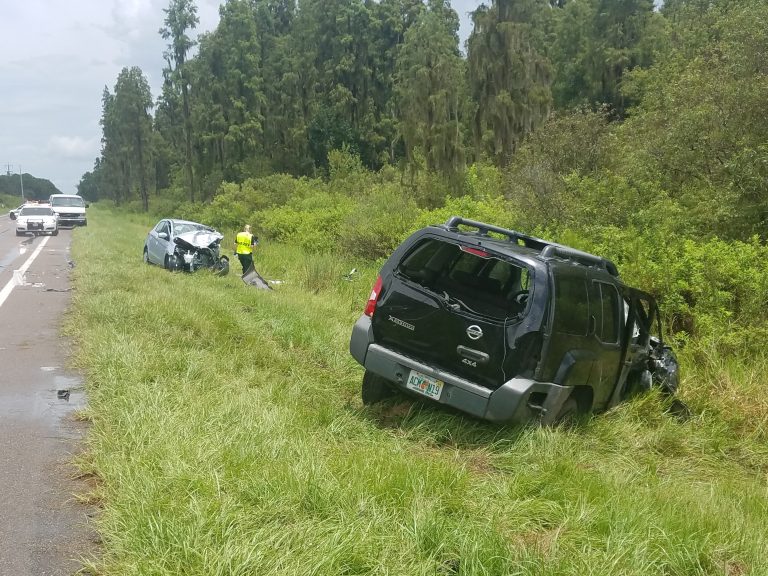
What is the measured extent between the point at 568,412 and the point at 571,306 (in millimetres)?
979

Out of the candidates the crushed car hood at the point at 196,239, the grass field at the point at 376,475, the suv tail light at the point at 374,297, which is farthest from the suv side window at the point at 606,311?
the crushed car hood at the point at 196,239

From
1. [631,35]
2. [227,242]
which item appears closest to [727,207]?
[227,242]

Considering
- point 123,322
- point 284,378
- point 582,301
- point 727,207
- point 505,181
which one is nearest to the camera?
point 582,301

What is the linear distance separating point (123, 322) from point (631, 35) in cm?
3587

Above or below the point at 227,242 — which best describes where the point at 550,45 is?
above

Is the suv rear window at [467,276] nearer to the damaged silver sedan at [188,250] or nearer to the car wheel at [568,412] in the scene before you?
the car wheel at [568,412]

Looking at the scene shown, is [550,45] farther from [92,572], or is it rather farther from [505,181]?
[92,572]

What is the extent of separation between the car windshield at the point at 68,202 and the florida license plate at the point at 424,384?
3751cm

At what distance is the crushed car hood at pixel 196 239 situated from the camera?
16438 mm

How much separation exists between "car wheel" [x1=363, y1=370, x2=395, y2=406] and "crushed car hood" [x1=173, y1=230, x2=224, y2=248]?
36.7 feet

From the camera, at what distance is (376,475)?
13.7 feet

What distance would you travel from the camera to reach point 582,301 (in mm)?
5707

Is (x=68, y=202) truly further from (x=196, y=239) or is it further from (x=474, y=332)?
(x=474, y=332)

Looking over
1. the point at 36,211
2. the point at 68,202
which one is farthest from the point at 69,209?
the point at 36,211
